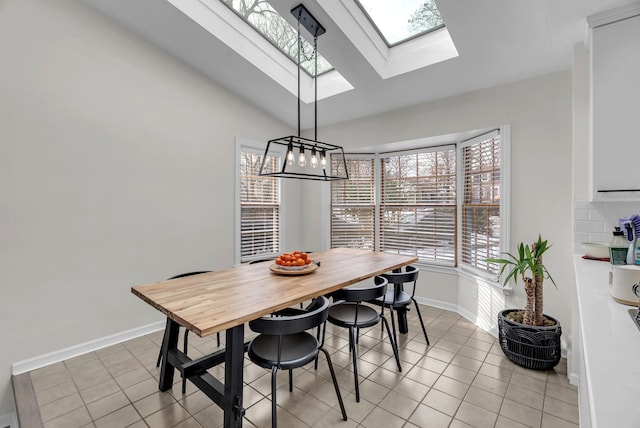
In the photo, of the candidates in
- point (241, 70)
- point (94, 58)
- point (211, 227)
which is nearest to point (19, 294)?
point (211, 227)

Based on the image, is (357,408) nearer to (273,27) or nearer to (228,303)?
(228,303)

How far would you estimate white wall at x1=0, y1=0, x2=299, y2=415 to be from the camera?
2488 millimetres

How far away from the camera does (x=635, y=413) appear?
590 mm

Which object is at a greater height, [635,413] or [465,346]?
[635,413]

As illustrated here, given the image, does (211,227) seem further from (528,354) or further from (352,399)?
(528,354)

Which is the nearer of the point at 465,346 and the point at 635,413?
the point at 635,413

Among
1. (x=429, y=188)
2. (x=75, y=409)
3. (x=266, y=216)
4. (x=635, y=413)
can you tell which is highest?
(x=429, y=188)

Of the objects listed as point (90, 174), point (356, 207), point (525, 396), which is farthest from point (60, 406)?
point (356, 207)

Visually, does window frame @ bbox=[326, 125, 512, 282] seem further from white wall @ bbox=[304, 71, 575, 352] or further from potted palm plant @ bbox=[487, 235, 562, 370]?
potted palm plant @ bbox=[487, 235, 562, 370]

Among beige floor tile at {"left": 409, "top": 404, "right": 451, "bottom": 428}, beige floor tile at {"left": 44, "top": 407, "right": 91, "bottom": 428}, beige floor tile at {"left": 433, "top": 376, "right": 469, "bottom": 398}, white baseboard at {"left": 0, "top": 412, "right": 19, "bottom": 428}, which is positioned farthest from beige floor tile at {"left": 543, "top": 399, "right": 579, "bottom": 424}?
white baseboard at {"left": 0, "top": 412, "right": 19, "bottom": 428}

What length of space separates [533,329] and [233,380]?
2.35 meters

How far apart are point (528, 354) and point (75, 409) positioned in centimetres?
344

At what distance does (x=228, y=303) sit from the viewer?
1.81 meters

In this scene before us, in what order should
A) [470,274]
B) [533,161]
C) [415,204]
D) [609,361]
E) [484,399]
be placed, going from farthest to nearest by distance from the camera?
[415,204] < [470,274] < [533,161] < [484,399] < [609,361]
